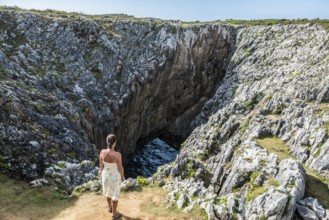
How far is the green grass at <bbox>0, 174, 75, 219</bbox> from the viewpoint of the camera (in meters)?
18.1

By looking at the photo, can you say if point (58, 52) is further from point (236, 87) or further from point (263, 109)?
point (263, 109)

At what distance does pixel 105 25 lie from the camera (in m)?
54.0

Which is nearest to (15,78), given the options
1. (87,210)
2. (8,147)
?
(8,147)

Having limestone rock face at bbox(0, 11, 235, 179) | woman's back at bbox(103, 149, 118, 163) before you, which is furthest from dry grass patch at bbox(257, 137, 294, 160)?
limestone rock face at bbox(0, 11, 235, 179)

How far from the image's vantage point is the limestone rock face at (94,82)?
1041 inches

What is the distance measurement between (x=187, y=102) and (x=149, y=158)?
1236cm

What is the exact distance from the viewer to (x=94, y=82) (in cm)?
4491

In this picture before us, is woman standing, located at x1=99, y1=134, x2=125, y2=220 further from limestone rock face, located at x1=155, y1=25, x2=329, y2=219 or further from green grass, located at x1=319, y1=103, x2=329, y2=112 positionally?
green grass, located at x1=319, y1=103, x2=329, y2=112

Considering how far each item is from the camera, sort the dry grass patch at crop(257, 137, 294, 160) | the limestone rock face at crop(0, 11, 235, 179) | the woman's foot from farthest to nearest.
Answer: the limestone rock face at crop(0, 11, 235, 179), the dry grass patch at crop(257, 137, 294, 160), the woman's foot

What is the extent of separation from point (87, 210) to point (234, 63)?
41987mm

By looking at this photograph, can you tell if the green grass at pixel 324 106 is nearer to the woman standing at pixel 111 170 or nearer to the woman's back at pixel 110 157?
the woman standing at pixel 111 170

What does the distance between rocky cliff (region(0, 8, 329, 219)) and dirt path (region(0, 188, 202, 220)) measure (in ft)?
3.66

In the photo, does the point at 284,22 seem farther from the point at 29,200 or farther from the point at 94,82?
the point at 29,200

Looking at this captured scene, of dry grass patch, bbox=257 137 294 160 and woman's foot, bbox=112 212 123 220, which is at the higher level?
dry grass patch, bbox=257 137 294 160
